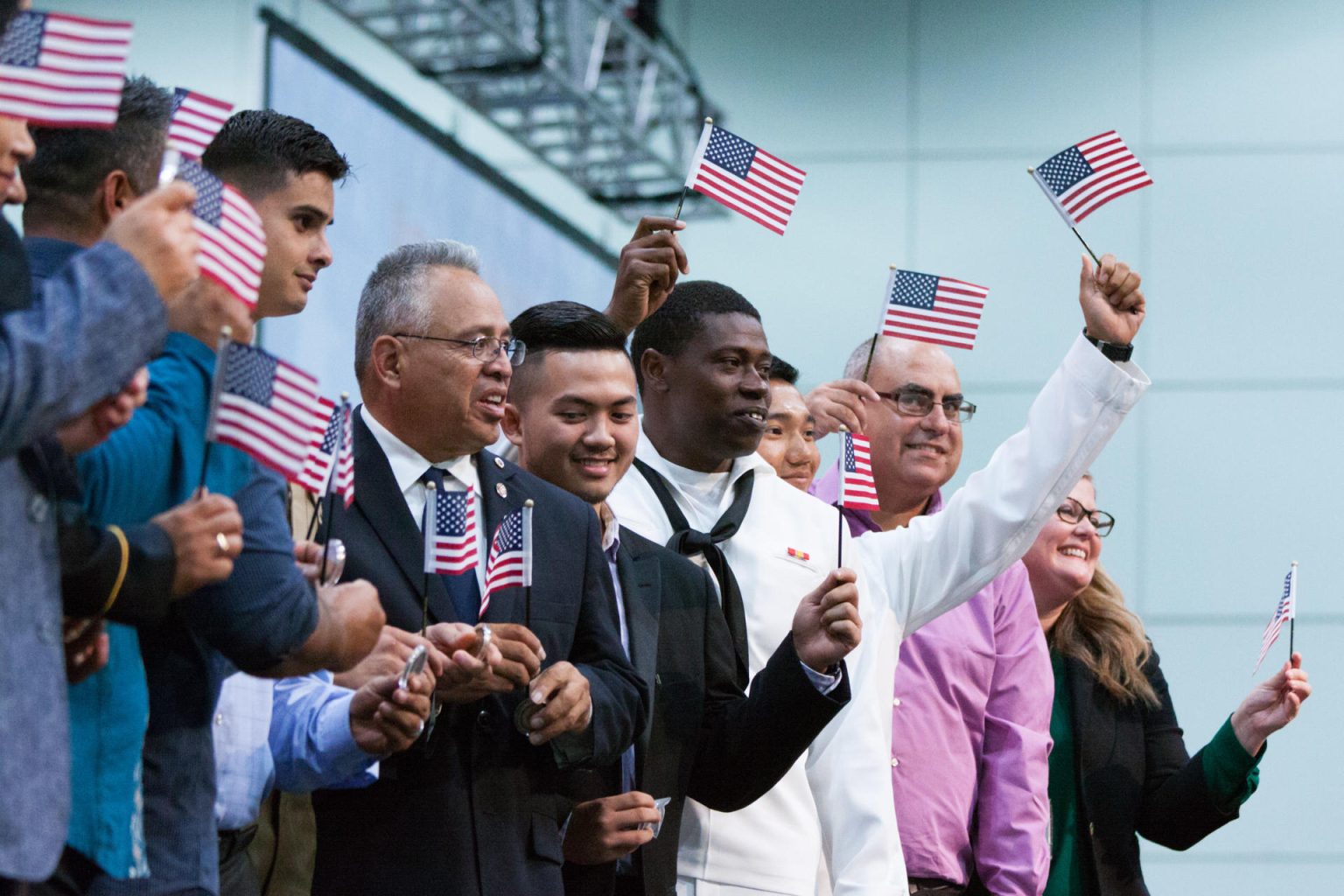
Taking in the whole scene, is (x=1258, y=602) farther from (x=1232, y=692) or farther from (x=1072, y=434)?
(x=1072, y=434)

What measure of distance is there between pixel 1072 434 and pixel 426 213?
4.94 meters

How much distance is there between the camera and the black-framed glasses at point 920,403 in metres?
4.85

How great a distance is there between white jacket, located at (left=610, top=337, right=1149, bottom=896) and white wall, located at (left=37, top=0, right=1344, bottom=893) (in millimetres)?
5588

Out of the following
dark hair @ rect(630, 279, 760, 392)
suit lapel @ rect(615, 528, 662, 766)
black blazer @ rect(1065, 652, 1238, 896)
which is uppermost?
dark hair @ rect(630, 279, 760, 392)

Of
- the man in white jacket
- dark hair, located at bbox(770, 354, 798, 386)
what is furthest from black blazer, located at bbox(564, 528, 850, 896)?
dark hair, located at bbox(770, 354, 798, 386)

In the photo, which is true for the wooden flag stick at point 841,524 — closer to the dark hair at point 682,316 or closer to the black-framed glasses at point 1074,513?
the dark hair at point 682,316

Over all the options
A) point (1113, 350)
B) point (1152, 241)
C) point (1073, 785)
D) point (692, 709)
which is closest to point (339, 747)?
point (692, 709)

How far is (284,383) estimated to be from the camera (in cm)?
234

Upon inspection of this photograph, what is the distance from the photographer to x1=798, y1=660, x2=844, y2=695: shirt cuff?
3.49m

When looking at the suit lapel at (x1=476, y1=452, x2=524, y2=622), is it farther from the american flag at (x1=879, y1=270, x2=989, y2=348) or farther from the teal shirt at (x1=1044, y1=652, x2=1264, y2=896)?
the teal shirt at (x1=1044, y1=652, x2=1264, y2=896)

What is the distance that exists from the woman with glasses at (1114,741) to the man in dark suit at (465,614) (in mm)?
2010

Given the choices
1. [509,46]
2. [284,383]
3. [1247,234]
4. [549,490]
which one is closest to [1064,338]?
[1247,234]

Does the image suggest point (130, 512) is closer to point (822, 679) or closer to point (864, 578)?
point (822, 679)

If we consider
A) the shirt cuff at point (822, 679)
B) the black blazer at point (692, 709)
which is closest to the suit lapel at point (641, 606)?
the black blazer at point (692, 709)
